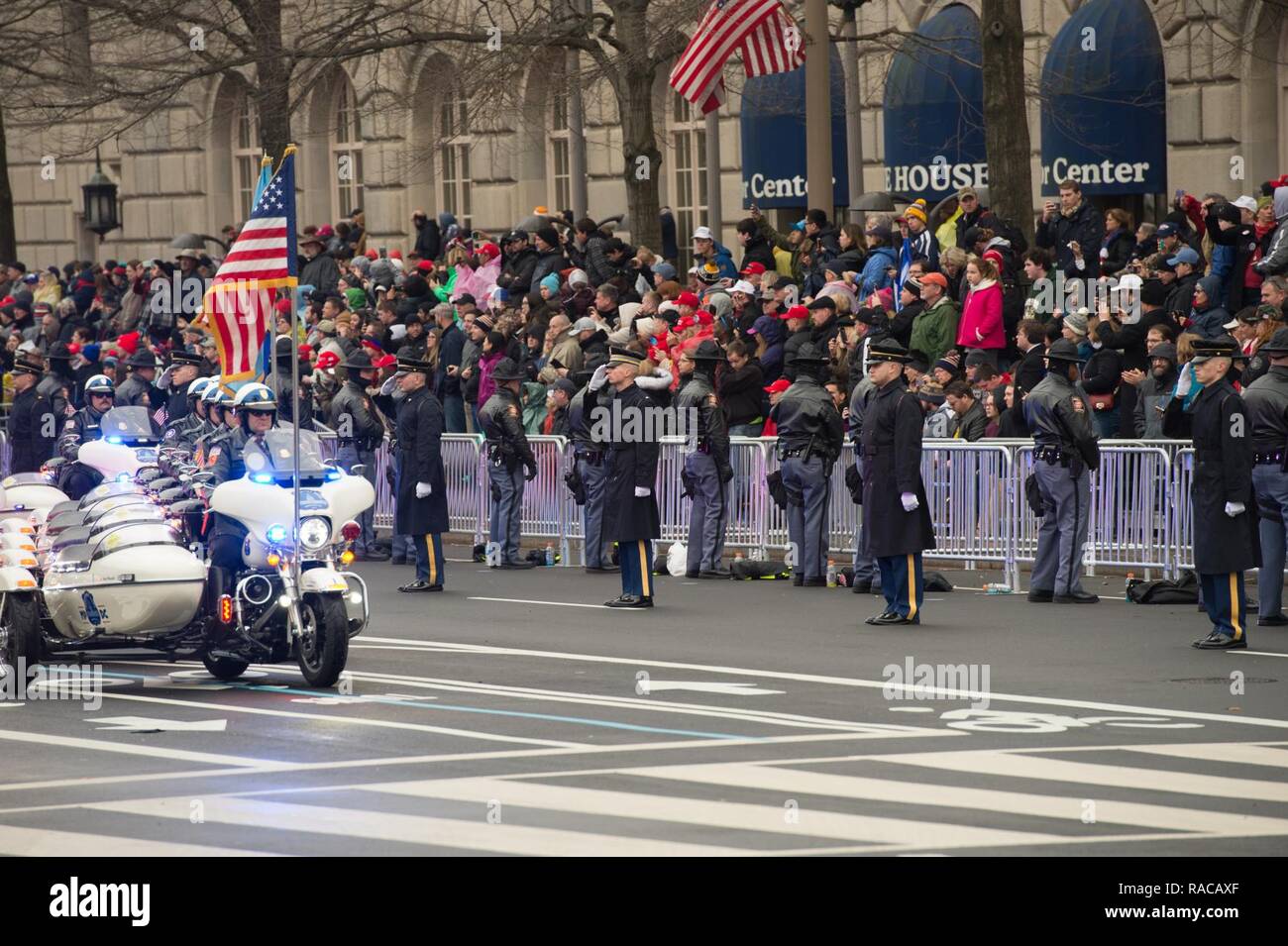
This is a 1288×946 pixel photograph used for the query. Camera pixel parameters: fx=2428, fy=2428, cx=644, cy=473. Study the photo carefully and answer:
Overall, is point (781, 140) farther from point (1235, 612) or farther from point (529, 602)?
point (1235, 612)

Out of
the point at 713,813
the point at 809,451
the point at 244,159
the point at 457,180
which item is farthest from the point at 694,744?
the point at 244,159

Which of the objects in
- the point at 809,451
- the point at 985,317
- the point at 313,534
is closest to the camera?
the point at 313,534

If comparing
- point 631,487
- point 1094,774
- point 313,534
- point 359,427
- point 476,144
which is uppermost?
point 476,144

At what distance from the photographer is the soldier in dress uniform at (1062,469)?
18.2m

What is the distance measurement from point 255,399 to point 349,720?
2.64 metres

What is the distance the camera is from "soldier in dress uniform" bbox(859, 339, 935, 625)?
56.1ft

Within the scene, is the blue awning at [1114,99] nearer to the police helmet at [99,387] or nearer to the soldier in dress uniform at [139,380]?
the soldier in dress uniform at [139,380]

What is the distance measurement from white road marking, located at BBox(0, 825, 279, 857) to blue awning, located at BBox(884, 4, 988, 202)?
21.0m

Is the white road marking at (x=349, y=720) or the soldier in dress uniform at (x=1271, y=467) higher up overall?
the soldier in dress uniform at (x=1271, y=467)

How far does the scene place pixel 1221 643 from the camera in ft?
50.2

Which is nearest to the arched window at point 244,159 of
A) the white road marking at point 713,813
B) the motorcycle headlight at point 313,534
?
the motorcycle headlight at point 313,534

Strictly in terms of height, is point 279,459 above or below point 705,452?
above

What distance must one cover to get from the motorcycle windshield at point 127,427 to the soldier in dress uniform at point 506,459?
5.18 metres

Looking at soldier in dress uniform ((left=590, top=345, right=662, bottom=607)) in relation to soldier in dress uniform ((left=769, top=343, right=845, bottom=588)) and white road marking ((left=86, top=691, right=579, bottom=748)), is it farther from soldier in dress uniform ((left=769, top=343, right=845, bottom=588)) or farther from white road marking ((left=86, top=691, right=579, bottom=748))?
white road marking ((left=86, top=691, right=579, bottom=748))
